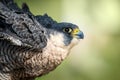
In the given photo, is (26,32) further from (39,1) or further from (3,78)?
(39,1)

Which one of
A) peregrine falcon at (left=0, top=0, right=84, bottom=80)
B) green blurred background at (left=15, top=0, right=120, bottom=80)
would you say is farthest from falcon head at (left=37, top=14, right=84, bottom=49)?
green blurred background at (left=15, top=0, right=120, bottom=80)

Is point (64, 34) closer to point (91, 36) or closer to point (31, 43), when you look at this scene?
point (31, 43)

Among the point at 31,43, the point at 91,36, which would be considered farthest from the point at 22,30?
the point at 91,36

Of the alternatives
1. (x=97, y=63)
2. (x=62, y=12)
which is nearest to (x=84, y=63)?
(x=97, y=63)

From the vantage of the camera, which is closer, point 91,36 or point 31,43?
point 31,43

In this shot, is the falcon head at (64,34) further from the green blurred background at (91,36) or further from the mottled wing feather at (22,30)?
the green blurred background at (91,36)

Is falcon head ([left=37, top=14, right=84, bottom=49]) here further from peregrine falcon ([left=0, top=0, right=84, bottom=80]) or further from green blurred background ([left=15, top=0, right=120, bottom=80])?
green blurred background ([left=15, top=0, right=120, bottom=80])

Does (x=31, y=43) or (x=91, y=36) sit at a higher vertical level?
(x=31, y=43)
